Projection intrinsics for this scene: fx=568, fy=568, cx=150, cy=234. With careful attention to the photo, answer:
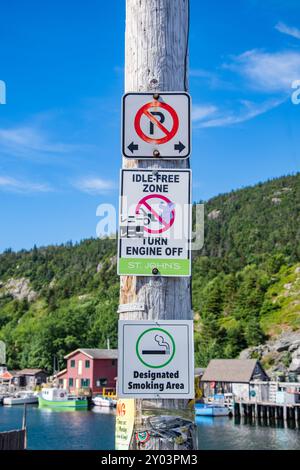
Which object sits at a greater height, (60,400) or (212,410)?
(212,410)

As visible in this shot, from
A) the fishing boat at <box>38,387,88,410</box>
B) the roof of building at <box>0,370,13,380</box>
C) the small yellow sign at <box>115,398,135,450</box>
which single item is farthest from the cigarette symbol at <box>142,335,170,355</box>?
the roof of building at <box>0,370,13,380</box>

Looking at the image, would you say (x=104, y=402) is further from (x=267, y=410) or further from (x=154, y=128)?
(x=154, y=128)

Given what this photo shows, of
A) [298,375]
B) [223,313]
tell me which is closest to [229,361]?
[298,375]

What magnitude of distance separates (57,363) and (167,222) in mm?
105743

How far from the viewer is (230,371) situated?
214ft

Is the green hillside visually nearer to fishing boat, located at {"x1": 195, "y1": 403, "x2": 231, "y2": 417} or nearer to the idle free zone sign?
fishing boat, located at {"x1": 195, "y1": 403, "x2": 231, "y2": 417}

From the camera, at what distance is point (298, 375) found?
6706cm

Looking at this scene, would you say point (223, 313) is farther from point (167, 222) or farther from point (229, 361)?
point (167, 222)

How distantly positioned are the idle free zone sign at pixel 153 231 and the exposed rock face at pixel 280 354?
6979 cm

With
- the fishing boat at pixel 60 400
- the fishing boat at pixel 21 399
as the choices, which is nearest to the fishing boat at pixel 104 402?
the fishing boat at pixel 60 400

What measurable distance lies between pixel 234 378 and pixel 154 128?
63459mm

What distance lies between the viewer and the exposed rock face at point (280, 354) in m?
72.2

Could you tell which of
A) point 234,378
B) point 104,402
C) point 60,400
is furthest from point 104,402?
point 234,378

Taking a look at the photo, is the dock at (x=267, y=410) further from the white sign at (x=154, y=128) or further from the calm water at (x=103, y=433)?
the white sign at (x=154, y=128)
